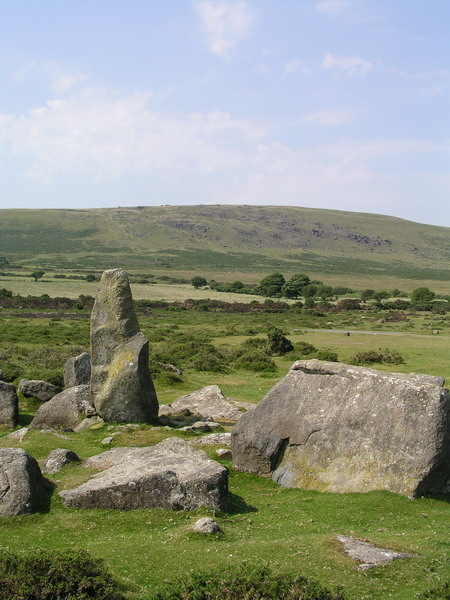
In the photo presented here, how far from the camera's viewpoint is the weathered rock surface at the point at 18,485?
13.2 m

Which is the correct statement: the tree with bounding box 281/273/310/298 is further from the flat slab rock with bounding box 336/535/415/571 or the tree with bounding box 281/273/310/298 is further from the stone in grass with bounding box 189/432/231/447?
the flat slab rock with bounding box 336/535/415/571

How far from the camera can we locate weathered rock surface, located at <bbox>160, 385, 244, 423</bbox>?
26.1 m

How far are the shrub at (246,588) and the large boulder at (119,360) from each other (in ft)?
46.1

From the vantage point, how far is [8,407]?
2348 cm

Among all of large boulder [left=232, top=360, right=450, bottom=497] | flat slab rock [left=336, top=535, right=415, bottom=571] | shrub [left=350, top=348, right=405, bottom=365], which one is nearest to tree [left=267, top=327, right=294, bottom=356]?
shrub [left=350, top=348, right=405, bottom=365]

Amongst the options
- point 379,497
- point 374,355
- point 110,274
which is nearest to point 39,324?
point 374,355

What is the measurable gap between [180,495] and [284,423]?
4519mm

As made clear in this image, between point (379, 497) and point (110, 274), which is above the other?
point (110, 274)

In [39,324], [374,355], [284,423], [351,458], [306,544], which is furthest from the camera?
[39,324]

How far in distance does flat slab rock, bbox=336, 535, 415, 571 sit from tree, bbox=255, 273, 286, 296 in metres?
126

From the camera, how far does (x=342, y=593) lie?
31.6 feet

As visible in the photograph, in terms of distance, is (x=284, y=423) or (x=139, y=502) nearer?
(x=139, y=502)

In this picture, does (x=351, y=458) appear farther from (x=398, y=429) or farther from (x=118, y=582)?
(x=118, y=582)

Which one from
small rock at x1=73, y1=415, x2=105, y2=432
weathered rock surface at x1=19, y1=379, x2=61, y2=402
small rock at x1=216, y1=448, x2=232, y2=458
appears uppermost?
small rock at x1=216, y1=448, x2=232, y2=458
